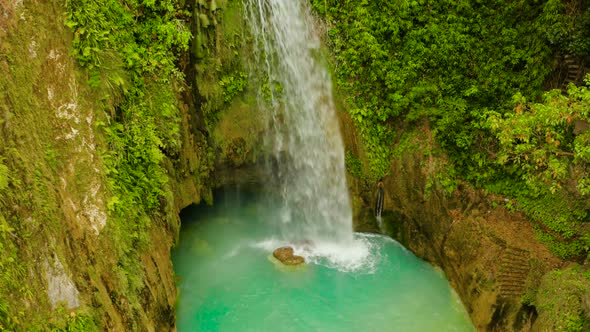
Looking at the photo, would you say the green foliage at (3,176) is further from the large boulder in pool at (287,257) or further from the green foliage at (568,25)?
the green foliage at (568,25)

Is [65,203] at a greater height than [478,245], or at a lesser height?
greater

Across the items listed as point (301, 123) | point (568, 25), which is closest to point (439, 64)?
point (568, 25)

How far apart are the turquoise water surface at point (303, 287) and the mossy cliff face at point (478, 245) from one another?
20.4 inches

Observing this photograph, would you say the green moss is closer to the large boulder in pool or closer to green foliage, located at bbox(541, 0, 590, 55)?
green foliage, located at bbox(541, 0, 590, 55)

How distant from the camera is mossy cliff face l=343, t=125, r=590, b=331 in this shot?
7.85 meters

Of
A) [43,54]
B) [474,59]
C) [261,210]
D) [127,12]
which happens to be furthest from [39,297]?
[474,59]

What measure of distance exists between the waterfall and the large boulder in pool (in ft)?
2.86

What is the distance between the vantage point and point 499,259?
9.05 meters

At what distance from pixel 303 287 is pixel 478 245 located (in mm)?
3995

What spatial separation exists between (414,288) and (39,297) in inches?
300

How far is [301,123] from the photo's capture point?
11.3 meters

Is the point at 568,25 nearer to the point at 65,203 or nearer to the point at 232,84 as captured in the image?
the point at 232,84

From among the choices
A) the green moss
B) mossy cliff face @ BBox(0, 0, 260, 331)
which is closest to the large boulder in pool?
mossy cliff face @ BBox(0, 0, 260, 331)

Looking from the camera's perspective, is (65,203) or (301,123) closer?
(65,203)
